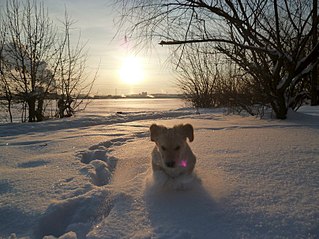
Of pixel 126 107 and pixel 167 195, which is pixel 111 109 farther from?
pixel 167 195

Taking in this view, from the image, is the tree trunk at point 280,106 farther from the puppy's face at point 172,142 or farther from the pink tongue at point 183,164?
the pink tongue at point 183,164

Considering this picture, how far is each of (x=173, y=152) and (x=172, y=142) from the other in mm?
145

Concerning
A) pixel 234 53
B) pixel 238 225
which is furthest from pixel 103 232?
pixel 234 53

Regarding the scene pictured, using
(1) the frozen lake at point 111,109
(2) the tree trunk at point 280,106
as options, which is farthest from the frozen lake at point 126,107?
(2) the tree trunk at point 280,106

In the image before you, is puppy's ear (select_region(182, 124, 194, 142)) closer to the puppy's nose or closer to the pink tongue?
the pink tongue

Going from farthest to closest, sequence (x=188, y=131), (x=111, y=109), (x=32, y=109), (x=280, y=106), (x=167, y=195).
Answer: (x=111, y=109) < (x=32, y=109) < (x=280, y=106) < (x=188, y=131) < (x=167, y=195)

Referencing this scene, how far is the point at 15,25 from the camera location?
34.9 ft

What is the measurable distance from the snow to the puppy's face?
0.62 ft

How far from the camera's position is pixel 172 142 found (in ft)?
9.61

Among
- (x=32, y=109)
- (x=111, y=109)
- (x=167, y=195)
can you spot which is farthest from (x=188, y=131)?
(x=111, y=109)

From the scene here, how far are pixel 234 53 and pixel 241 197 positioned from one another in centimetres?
533

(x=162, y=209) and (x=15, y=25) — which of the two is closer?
(x=162, y=209)

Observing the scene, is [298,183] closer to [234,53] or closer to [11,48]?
[234,53]

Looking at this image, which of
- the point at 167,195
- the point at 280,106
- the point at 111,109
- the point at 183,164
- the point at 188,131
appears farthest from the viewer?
the point at 111,109
